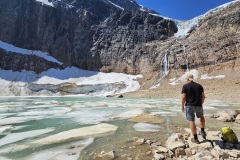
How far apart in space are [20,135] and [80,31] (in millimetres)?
95475

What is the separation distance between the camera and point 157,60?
81.8 meters

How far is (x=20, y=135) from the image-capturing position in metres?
10.7

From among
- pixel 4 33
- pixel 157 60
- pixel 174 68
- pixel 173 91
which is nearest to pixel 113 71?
pixel 157 60

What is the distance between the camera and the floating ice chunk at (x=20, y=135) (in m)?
9.59

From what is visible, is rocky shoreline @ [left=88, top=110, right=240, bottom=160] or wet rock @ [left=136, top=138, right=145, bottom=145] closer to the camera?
rocky shoreline @ [left=88, top=110, right=240, bottom=160]

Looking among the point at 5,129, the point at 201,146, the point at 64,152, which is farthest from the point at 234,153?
the point at 5,129

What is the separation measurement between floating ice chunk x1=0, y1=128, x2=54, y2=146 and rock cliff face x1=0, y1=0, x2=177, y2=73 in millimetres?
77665

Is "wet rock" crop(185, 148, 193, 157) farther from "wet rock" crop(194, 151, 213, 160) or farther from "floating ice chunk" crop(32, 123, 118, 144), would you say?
"floating ice chunk" crop(32, 123, 118, 144)

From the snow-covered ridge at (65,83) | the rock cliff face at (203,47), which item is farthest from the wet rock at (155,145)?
the snow-covered ridge at (65,83)

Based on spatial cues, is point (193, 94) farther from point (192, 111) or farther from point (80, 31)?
point (80, 31)

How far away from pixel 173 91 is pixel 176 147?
157ft

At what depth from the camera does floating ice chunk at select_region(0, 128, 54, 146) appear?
377 inches

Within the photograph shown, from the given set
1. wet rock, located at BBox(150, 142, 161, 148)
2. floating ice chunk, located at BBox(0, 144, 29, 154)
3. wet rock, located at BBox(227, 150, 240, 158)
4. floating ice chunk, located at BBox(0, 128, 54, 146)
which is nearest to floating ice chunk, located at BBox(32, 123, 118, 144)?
floating ice chunk, located at BBox(0, 144, 29, 154)

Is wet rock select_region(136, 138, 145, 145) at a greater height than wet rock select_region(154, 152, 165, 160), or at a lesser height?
greater
